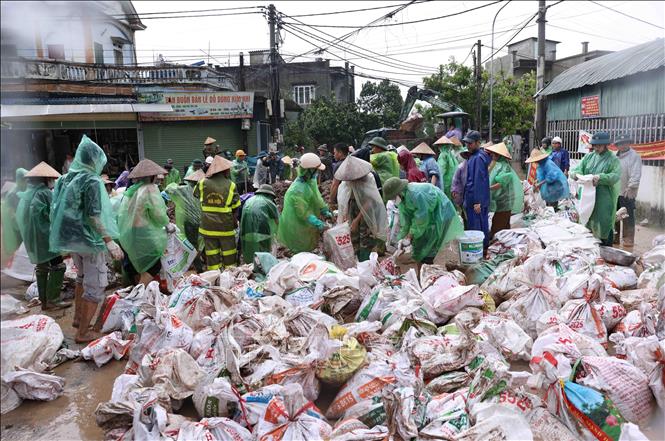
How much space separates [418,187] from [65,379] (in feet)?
10.9

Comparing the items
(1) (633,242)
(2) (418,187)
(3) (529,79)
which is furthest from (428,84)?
(2) (418,187)

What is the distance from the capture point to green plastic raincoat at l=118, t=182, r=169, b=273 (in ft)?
16.4

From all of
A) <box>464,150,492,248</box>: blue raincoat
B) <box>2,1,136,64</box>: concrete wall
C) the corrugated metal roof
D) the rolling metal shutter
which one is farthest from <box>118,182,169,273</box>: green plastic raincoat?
the rolling metal shutter

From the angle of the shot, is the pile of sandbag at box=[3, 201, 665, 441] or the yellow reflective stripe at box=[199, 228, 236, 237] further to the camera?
the yellow reflective stripe at box=[199, 228, 236, 237]

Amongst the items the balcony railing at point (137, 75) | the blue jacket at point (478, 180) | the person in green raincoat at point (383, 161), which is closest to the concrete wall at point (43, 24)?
the blue jacket at point (478, 180)

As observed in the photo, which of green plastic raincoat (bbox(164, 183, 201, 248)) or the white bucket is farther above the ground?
green plastic raincoat (bbox(164, 183, 201, 248))

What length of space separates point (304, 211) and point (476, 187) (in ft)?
6.46

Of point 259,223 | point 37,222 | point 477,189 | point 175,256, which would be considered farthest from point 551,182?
point 37,222

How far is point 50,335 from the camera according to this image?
3.96 metres

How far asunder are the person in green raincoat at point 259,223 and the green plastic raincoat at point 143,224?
2.76 feet

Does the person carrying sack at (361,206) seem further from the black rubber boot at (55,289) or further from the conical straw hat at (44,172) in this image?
the black rubber boot at (55,289)

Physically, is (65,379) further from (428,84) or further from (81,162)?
(428,84)

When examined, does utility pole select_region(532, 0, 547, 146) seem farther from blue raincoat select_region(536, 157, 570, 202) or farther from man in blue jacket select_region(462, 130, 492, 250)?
man in blue jacket select_region(462, 130, 492, 250)

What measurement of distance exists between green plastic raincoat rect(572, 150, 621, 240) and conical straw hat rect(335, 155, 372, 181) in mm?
2727
